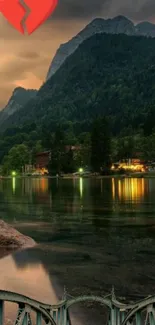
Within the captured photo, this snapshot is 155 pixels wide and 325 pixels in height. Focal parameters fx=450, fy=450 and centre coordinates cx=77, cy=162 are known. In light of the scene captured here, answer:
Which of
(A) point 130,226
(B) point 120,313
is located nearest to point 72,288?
(B) point 120,313

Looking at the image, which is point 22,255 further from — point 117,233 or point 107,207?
point 107,207

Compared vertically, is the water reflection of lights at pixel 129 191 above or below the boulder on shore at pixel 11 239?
above

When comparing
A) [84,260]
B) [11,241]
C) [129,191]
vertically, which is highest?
[129,191]

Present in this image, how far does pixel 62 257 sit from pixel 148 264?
159 inches

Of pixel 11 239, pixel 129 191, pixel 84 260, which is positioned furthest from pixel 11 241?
pixel 129 191

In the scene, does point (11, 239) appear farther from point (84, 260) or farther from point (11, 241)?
point (84, 260)

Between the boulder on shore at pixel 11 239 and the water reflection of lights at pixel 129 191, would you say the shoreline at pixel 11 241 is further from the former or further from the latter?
the water reflection of lights at pixel 129 191

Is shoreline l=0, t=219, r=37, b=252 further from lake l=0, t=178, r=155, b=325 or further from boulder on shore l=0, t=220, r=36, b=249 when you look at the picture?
lake l=0, t=178, r=155, b=325

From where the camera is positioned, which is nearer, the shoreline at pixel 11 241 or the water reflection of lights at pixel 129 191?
the shoreline at pixel 11 241

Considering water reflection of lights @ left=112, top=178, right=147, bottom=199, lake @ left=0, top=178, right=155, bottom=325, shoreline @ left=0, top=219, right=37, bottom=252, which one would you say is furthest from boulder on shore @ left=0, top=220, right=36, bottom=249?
water reflection of lights @ left=112, top=178, right=147, bottom=199

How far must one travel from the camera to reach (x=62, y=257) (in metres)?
20.6

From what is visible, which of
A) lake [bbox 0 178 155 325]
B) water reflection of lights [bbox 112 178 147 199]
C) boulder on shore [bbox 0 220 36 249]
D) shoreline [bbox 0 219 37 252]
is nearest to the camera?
lake [bbox 0 178 155 325]

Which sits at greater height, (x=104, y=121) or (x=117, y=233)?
(x=104, y=121)

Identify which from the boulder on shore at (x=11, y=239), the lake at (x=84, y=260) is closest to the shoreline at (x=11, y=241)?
the boulder on shore at (x=11, y=239)
